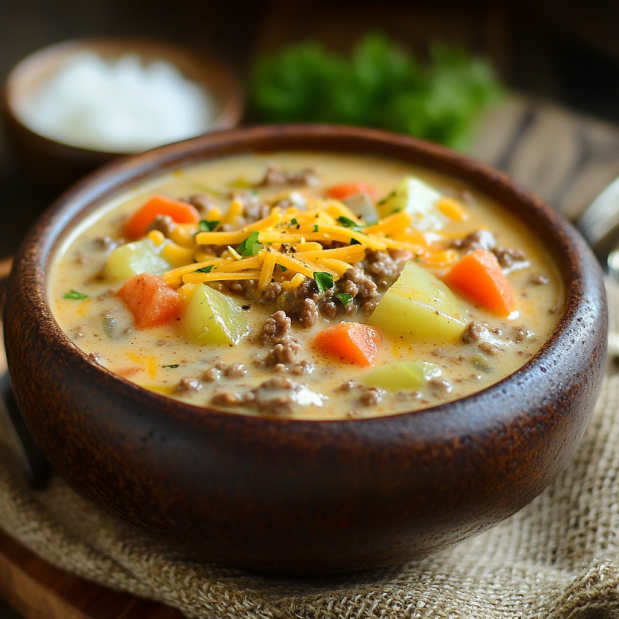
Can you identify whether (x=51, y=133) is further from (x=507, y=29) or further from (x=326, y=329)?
(x=507, y=29)

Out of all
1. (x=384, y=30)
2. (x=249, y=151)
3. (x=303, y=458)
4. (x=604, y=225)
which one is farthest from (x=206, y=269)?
(x=384, y=30)

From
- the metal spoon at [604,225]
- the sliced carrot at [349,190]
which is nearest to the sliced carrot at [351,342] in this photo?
the sliced carrot at [349,190]

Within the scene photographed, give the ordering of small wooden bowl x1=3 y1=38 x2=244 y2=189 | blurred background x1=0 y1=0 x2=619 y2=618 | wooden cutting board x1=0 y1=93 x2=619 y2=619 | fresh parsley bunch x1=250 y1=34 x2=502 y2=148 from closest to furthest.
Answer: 1. wooden cutting board x1=0 y1=93 x2=619 y2=619
2. small wooden bowl x1=3 y1=38 x2=244 y2=189
3. fresh parsley bunch x1=250 y1=34 x2=502 y2=148
4. blurred background x1=0 y1=0 x2=619 y2=618

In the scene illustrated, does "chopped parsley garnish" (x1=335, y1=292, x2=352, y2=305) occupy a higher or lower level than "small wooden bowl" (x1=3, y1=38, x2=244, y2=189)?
higher

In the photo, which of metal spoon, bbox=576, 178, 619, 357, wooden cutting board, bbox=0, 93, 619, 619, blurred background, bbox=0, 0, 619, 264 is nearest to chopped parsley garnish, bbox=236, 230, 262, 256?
wooden cutting board, bbox=0, 93, 619, 619

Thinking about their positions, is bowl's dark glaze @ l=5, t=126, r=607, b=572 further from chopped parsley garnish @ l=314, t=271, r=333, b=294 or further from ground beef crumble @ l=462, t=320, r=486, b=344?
chopped parsley garnish @ l=314, t=271, r=333, b=294

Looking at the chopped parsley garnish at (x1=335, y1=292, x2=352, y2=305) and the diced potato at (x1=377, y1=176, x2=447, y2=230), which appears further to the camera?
the diced potato at (x1=377, y1=176, x2=447, y2=230)

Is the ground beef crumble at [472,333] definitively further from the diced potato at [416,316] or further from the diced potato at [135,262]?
the diced potato at [135,262]

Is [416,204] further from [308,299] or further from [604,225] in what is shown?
[604,225]
